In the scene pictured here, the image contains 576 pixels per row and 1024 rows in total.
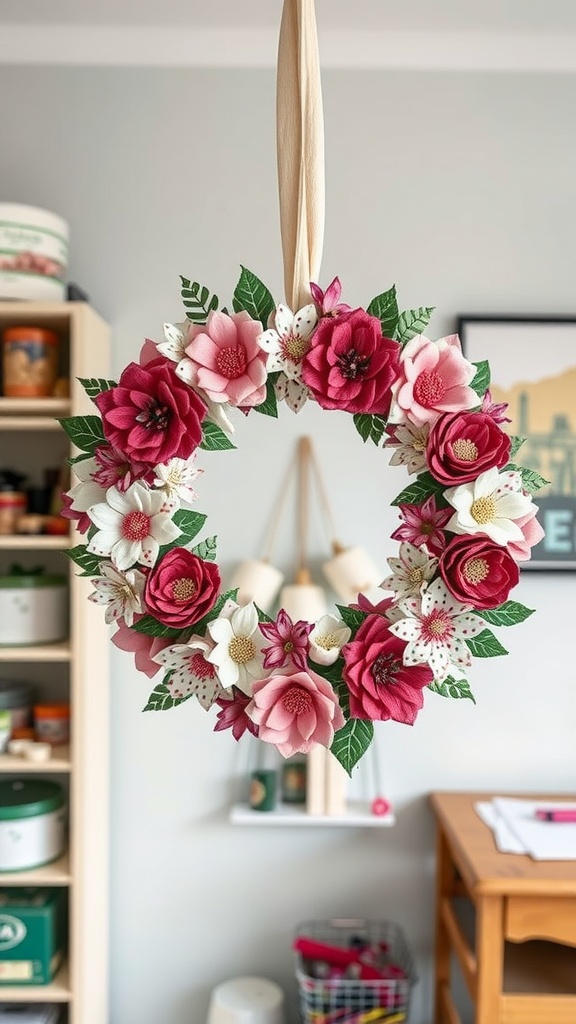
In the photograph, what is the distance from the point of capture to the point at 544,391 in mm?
2123

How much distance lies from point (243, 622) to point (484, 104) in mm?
1763

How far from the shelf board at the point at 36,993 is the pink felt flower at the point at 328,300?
1647 mm

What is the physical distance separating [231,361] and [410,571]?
0.90ft

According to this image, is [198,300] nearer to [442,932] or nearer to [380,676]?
[380,676]

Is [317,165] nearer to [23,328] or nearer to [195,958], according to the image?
[23,328]

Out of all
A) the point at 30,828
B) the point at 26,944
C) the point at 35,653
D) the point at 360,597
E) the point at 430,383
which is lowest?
the point at 26,944

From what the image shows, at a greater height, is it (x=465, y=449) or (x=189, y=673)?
(x=465, y=449)

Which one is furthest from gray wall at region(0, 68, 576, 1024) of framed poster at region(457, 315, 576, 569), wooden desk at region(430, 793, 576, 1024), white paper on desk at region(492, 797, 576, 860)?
wooden desk at region(430, 793, 576, 1024)

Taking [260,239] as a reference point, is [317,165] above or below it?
below

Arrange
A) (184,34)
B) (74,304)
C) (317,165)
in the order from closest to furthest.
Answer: (317,165), (74,304), (184,34)

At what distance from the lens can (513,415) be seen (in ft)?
6.97

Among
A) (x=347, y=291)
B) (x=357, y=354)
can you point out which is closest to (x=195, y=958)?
(x=347, y=291)

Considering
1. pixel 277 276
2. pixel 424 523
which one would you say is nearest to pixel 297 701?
pixel 424 523

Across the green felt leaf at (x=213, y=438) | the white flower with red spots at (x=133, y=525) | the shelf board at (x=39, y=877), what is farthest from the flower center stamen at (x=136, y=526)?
the shelf board at (x=39, y=877)
